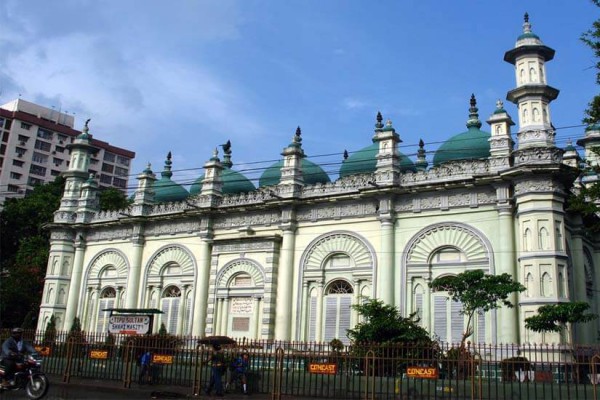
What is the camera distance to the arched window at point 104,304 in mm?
29011

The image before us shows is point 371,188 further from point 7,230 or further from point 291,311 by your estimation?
point 7,230

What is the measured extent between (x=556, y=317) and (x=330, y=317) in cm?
867

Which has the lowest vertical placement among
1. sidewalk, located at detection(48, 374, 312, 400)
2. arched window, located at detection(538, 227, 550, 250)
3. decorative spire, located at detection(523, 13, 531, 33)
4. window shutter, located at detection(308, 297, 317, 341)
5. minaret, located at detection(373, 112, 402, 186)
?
sidewalk, located at detection(48, 374, 312, 400)

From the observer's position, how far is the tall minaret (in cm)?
1930

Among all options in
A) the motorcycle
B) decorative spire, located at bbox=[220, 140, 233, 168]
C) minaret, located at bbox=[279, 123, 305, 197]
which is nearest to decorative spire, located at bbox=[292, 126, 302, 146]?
minaret, located at bbox=[279, 123, 305, 197]

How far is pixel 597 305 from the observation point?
2200cm

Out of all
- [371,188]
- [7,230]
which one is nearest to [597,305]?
[371,188]

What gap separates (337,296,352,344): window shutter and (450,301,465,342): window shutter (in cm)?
390

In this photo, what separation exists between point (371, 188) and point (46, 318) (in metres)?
18.1

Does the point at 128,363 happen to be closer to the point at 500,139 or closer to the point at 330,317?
the point at 330,317

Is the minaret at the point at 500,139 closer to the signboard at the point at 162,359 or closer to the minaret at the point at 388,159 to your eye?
the minaret at the point at 388,159

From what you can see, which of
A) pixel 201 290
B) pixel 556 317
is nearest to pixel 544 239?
pixel 556 317

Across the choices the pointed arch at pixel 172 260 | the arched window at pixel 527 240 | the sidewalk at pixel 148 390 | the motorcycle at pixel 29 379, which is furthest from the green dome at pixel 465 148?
the motorcycle at pixel 29 379

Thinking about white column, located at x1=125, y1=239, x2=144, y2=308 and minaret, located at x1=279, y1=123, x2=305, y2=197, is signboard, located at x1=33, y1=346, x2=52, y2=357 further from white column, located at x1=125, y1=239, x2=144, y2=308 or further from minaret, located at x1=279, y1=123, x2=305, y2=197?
minaret, located at x1=279, y1=123, x2=305, y2=197
